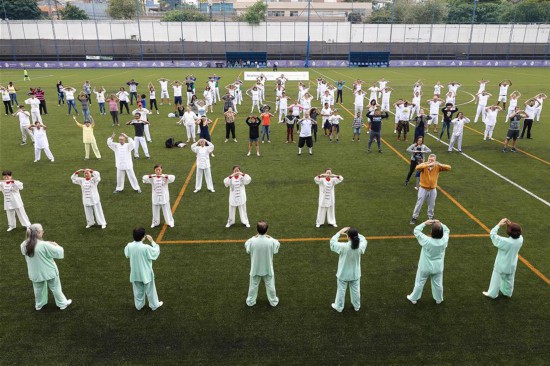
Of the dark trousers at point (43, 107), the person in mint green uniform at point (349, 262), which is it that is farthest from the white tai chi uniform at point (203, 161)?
the dark trousers at point (43, 107)

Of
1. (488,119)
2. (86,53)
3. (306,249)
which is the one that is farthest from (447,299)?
(86,53)

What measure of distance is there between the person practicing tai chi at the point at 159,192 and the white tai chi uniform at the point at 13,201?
10.8ft

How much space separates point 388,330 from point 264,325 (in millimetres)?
A: 2225

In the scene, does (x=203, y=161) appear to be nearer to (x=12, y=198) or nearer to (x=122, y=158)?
(x=122, y=158)

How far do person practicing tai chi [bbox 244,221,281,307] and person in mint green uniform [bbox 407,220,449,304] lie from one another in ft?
8.95

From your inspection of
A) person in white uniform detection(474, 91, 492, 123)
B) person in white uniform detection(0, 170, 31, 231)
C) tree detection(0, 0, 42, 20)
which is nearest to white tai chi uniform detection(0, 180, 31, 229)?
person in white uniform detection(0, 170, 31, 231)

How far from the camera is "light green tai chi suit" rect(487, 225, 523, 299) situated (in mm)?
7910

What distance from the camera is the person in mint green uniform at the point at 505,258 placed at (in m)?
7.82

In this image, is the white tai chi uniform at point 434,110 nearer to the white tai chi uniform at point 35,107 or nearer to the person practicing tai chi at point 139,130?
the person practicing tai chi at point 139,130

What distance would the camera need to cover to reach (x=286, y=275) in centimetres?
926

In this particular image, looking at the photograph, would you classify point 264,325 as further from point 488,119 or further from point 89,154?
point 488,119

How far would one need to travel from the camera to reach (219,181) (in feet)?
51.0

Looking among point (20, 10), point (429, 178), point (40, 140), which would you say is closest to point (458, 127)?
point (429, 178)

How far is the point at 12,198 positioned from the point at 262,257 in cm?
744
